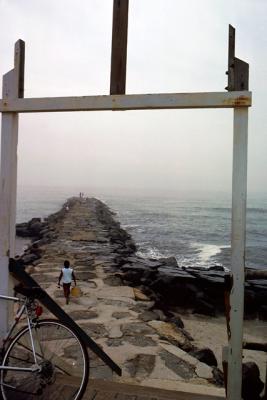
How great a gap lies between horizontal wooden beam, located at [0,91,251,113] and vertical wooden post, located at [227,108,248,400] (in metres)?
0.11

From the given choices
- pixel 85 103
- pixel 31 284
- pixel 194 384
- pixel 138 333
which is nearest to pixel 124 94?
pixel 85 103

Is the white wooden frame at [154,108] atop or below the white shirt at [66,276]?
atop

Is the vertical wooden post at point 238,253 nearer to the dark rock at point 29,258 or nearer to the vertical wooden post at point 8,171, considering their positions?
the vertical wooden post at point 8,171

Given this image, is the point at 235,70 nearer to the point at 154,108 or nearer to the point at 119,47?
the point at 154,108

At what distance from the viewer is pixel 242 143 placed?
2766mm

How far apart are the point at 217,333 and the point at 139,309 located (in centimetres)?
289

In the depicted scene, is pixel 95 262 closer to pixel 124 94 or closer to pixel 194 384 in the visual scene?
pixel 194 384

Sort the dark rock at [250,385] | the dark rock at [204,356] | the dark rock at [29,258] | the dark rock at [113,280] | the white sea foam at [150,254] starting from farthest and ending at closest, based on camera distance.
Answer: the white sea foam at [150,254]
the dark rock at [29,258]
the dark rock at [113,280]
the dark rock at [204,356]
the dark rock at [250,385]

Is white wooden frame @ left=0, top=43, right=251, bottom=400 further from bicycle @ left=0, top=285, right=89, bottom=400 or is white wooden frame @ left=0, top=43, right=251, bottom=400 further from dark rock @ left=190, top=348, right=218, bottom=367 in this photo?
dark rock @ left=190, top=348, right=218, bottom=367

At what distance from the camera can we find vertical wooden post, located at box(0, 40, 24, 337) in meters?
3.16

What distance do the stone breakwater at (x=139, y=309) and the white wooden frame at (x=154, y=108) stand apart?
5.94 feet

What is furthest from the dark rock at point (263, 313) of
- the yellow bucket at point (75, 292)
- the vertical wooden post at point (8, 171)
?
the vertical wooden post at point (8, 171)

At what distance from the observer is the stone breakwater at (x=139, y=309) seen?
523 cm

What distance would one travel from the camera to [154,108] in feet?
9.60
